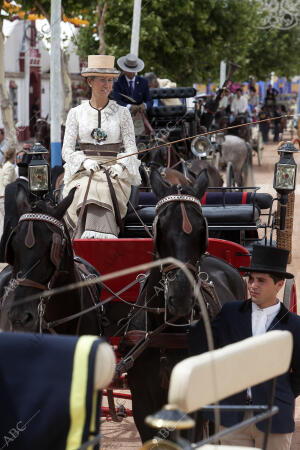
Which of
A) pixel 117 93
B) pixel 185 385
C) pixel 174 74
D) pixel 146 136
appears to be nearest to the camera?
pixel 185 385

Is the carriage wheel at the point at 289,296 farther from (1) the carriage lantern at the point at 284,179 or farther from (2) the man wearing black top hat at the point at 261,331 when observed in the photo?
(2) the man wearing black top hat at the point at 261,331

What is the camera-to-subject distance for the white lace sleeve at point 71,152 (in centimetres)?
741

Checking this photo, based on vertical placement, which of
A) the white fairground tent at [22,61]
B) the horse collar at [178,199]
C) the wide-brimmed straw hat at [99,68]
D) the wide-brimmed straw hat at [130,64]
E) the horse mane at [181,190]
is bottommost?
the horse collar at [178,199]

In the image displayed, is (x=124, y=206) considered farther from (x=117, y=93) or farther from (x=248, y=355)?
(x=117, y=93)

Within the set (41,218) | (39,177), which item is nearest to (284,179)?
(39,177)

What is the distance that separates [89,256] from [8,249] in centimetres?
143

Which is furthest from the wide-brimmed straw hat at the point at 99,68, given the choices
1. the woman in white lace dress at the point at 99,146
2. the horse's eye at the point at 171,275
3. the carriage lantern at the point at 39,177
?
the horse's eye at the point at 171,275

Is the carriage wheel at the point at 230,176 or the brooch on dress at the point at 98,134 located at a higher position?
the brooch on dress at the point at 98,134

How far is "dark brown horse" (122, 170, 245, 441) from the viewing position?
509 centimetres

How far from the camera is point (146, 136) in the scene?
13.5 meters

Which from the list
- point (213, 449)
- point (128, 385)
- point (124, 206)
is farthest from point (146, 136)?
point (213, 449)

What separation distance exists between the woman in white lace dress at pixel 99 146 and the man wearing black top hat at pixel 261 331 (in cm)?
254

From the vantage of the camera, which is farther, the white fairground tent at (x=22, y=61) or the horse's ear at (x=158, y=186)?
the white fairground tent at (x=22, y=61)

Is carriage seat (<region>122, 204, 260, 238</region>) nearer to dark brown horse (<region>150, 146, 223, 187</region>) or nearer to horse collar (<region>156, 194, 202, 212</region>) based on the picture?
horse collar (<region>156, 194, 202, 212</region>)
